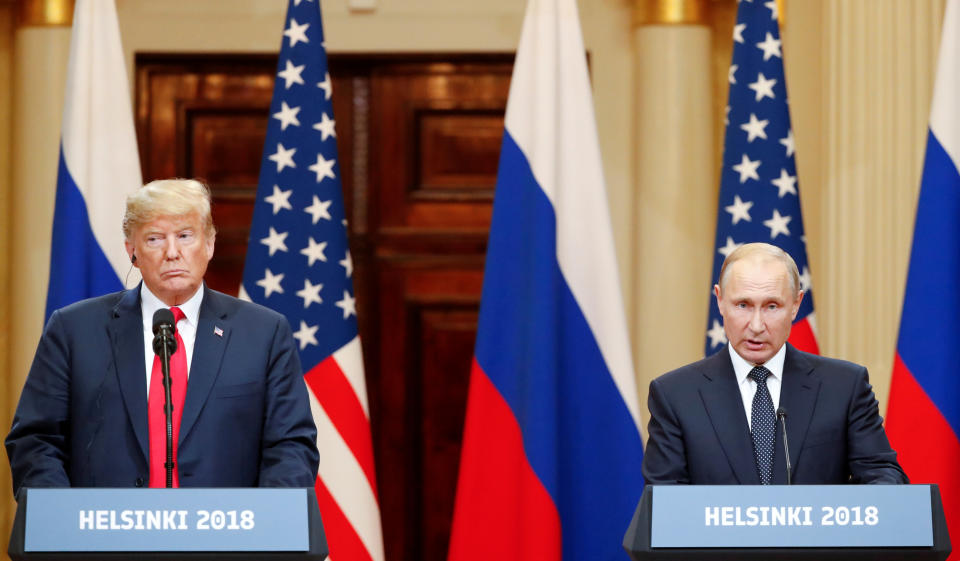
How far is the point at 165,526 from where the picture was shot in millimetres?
2285

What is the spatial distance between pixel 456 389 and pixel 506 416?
139 centimetres

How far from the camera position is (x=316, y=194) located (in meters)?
4.57

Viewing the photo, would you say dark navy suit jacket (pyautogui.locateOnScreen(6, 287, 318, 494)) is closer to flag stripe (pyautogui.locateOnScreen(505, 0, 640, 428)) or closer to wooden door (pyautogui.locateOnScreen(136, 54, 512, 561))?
flag stripe (pyautogui.locateOnScreen(505, 0, 640, 428))

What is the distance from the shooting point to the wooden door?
580 centimetres

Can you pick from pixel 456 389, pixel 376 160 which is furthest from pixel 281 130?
pixel 456 389

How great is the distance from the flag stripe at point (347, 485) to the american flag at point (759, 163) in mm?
1365

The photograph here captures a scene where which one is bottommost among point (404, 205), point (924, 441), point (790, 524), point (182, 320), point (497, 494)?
point (790, 524)

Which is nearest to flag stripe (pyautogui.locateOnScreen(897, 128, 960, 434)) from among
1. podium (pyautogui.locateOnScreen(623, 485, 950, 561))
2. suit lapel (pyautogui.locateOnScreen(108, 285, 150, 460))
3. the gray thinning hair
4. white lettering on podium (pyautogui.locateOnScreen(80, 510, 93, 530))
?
the gray thinning hair

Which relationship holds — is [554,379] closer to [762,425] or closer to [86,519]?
[762,425]

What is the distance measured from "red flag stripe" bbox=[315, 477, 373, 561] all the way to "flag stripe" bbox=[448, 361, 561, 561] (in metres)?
0.33

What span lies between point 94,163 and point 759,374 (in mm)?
2635

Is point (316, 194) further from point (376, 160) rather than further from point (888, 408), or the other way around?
point (888, 408)

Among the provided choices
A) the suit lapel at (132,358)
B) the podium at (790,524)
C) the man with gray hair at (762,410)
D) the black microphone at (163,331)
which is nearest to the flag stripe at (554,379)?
the man with gray hair at (762,410)

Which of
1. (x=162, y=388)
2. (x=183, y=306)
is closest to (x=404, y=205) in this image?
(x=183, y=306)
